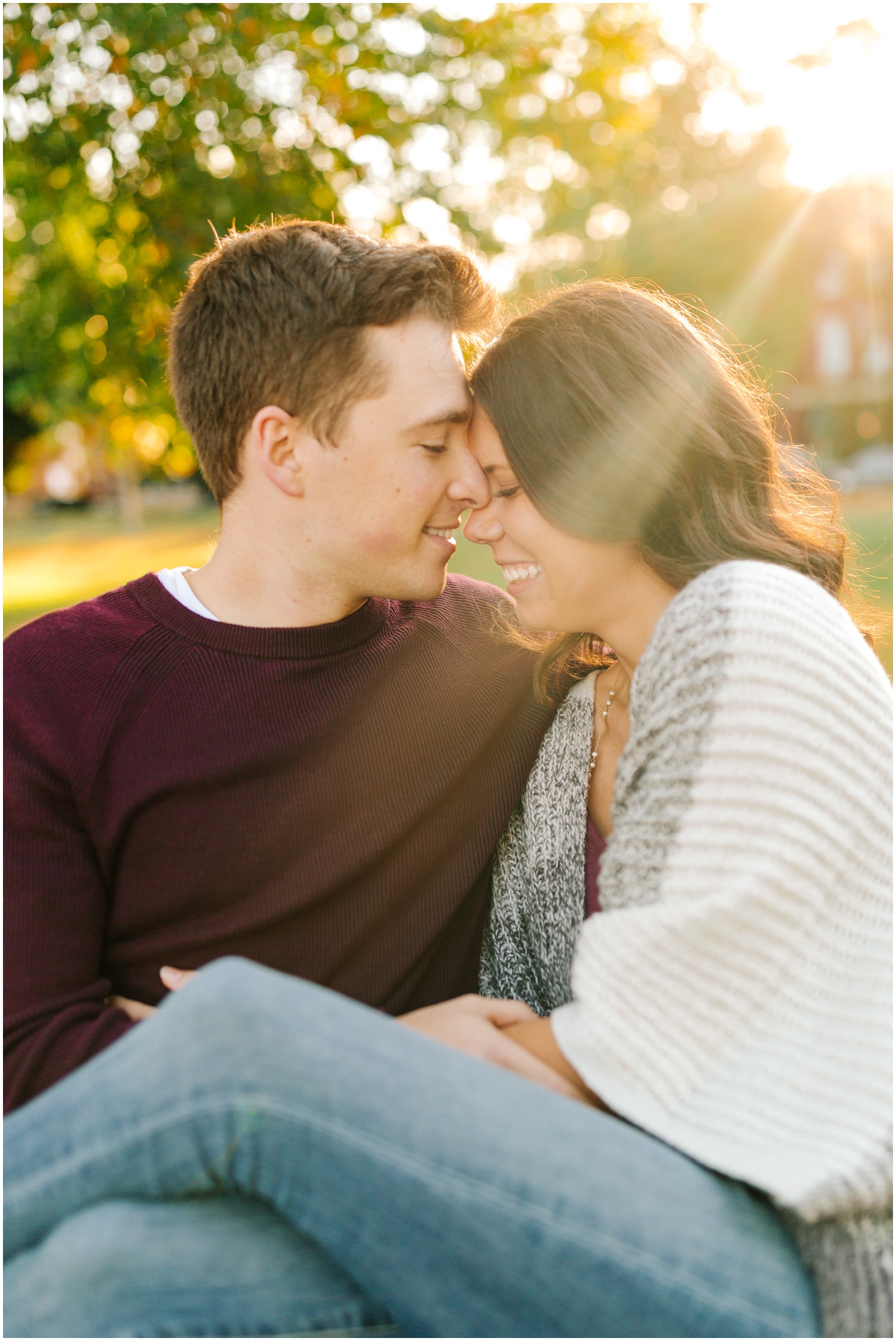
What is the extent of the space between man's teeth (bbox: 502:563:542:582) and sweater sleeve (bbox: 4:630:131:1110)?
3.49 feet

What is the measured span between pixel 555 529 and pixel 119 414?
5334 millimetres

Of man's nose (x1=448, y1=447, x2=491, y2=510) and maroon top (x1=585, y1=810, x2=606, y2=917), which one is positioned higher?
man's nose (x1=448, y1=447, x2=491, y2=510)

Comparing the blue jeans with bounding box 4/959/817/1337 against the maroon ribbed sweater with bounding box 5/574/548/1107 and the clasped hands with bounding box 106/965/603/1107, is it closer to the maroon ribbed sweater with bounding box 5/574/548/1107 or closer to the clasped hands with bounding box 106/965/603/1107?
the clasped hands with bounding box 106/965/603/1107

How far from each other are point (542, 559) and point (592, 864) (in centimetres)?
71

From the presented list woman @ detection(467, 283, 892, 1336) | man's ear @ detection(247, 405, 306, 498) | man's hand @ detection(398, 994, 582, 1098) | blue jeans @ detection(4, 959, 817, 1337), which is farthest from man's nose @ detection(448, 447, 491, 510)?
blue jeans @ detection(4, 959, 817, 1337)

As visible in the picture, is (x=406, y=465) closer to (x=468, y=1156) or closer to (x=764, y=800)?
(x=764, y=800)

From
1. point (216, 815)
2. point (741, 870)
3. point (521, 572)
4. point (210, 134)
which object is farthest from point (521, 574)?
point (210, 134)

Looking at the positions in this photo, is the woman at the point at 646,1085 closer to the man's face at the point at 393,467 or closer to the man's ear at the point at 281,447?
the man's face at the point at 393,467

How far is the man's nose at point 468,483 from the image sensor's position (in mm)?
2553

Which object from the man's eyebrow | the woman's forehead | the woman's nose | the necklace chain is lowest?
the necklace chain

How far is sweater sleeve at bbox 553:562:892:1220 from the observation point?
1.75 meters

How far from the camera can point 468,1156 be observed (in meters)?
1.58

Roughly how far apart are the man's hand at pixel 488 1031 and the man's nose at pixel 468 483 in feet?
3.68

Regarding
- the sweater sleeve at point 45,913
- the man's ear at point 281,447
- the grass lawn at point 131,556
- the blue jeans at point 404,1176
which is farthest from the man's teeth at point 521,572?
the blue jeans at point 404,1176
